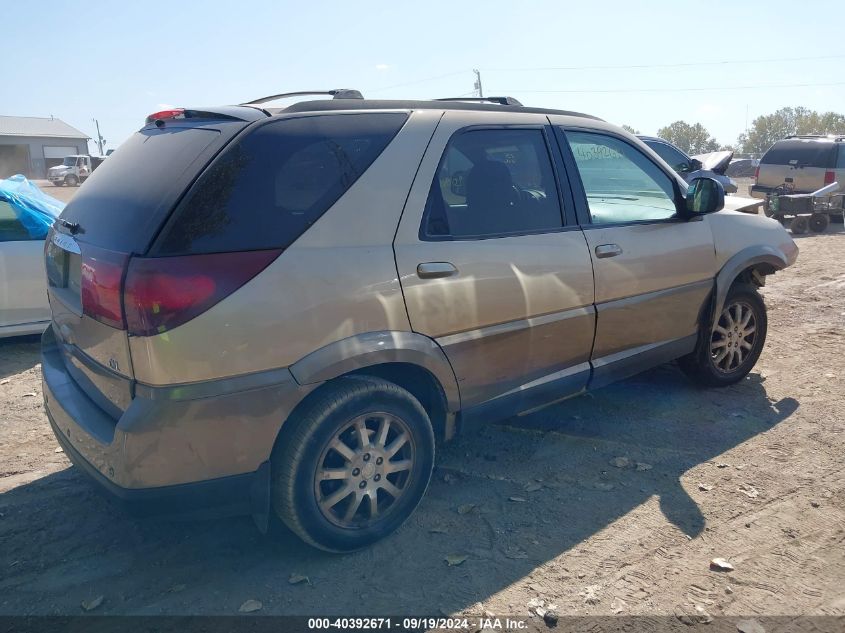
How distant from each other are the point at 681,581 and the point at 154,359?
2364mm

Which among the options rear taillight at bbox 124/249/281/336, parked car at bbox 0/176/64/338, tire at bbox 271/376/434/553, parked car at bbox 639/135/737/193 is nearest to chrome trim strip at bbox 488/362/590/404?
tire at bbox 271/376/434/553

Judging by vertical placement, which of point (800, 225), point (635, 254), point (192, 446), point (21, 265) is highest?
point (635, 254)

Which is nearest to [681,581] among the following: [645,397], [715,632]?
[715,632]

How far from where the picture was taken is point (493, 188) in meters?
3.56

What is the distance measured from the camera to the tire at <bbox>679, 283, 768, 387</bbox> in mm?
4871

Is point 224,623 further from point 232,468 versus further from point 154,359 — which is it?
point 154,359

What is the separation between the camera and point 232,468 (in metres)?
2.75

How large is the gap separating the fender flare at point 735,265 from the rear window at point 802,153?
12.4 meters

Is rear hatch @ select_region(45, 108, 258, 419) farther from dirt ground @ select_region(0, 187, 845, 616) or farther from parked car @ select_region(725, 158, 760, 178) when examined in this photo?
parked car @ select_region(725, 158, 760, 178)

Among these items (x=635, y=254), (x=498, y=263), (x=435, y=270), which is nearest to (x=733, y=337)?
(x=635, y=254)

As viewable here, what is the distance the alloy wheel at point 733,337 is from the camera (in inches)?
193

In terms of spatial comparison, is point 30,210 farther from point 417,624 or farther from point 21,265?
point 417,624

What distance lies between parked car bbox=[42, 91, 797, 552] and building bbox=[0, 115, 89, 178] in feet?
196

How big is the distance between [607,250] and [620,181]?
67cm
